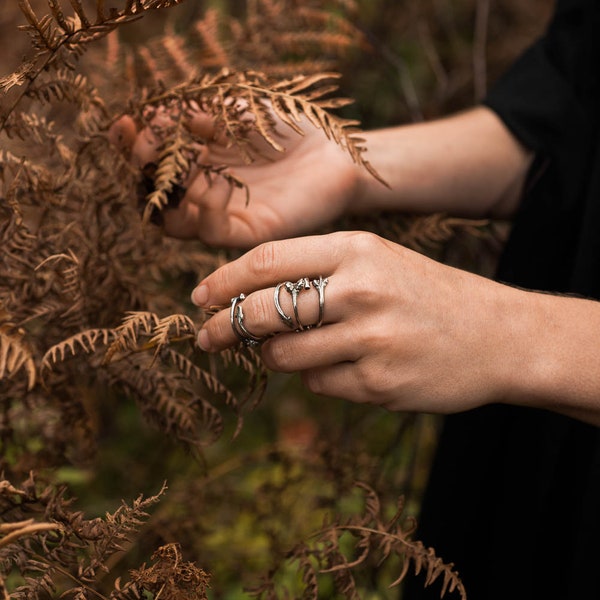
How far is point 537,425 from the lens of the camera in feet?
4.28

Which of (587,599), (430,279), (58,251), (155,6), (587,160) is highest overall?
(155,6)

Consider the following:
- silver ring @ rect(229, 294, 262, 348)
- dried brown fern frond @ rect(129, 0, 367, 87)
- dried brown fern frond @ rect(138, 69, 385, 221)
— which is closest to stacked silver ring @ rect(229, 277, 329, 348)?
silver ring @ rect(229, 294, 262, 348)

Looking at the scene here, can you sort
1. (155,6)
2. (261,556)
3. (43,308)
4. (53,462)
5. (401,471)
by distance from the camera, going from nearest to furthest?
(155,6), (43,308), (53,462), (261,556), (401,471)

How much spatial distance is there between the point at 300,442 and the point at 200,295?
1433 millimetres

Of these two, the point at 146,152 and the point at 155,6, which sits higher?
the point at 155,6

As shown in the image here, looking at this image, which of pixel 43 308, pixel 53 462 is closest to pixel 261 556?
pixel 53 462

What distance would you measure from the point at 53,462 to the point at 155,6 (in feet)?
2.09

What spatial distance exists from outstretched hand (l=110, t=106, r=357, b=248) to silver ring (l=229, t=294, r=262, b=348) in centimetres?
29

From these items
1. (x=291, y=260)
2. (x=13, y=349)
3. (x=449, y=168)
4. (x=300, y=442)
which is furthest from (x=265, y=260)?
(x=300, y=442)

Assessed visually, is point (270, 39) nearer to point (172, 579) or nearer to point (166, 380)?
point (166, 380)

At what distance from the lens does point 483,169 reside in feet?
4.44

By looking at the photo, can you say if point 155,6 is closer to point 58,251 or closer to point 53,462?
point 58,251

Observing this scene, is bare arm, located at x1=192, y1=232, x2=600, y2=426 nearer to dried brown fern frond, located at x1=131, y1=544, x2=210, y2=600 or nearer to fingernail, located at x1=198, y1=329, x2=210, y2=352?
fingernail, located at x1=198, y1=329, x2=210, y2=352

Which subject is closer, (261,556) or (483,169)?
(483,169)
